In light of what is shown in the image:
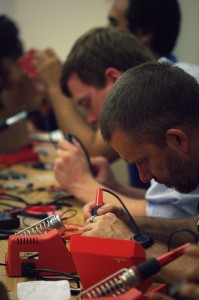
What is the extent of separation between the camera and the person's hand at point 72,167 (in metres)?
1.85

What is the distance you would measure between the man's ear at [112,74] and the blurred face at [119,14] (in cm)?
72

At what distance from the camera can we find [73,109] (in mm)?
2561

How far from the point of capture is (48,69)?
263cm

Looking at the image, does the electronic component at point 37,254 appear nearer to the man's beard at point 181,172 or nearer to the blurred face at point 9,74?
the man's beard at point 181,172

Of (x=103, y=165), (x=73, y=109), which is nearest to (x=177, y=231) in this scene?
(x=103, y=165)

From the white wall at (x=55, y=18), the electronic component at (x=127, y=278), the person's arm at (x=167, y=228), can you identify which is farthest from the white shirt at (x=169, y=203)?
the white wall at (x=55, y=18)

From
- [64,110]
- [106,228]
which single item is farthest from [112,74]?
[106,228]

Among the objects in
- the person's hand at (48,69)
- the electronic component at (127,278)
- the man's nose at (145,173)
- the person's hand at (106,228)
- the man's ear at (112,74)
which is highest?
the man's ear at (112,74)

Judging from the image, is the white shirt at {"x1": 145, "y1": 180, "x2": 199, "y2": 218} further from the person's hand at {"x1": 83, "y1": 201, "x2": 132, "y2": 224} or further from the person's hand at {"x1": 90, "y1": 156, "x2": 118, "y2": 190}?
the person's hand at {"x1": 90, "y1": 156, "x2": 118, "y2": 190}

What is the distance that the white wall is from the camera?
4.02 meters

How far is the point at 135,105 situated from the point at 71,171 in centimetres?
76

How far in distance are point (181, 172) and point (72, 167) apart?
2.44 feet

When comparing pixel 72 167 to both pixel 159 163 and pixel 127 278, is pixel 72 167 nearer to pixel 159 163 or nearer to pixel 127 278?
pixel 159 163

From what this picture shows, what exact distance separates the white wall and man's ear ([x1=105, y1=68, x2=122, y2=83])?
216cm
